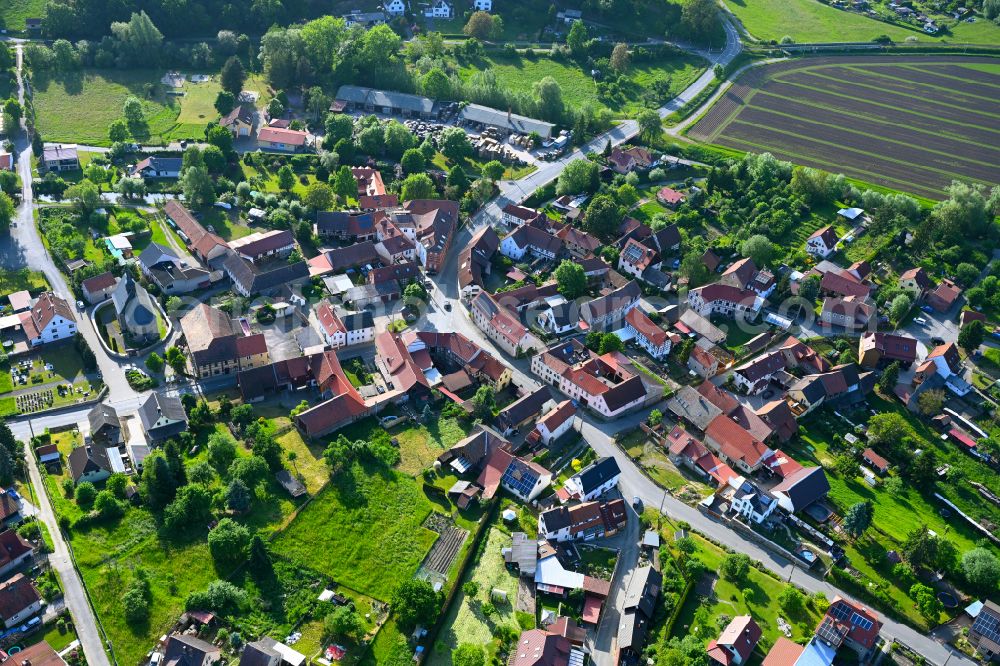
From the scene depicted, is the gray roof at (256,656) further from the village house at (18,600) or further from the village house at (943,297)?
the village house at (943,297)

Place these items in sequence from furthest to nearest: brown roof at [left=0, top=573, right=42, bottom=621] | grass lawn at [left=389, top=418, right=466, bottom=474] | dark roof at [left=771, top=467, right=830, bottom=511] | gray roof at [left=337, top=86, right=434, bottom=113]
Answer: gray roof at [left=337, top=86, right=434, bottom=113] < grass lawn at [left=389, top=418, right=466, bottom=474] < dark roof at [left=771, top=467, right=830, bottom=511] < brown roof at [left=0, top=573, right=42, bottom=621]

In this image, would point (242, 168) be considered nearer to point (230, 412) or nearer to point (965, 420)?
point (230, 412)

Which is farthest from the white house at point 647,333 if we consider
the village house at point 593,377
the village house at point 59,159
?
the village house at point 59,159

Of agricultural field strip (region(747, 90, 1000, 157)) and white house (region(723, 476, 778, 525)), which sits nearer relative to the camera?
white house (region(723, 476, 778, 525))

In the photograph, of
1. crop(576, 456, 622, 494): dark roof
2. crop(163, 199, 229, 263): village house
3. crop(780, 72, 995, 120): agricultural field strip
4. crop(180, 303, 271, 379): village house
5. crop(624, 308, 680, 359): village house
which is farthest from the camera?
crop(780, 72, 995, 120): agricultural field strip

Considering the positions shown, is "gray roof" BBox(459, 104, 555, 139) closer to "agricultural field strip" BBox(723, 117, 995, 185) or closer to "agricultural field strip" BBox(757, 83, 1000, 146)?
"agricultural field strip" BBox(723, 117, 995, 185)

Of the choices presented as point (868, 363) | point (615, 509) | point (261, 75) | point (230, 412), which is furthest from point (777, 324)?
point (261, 75)

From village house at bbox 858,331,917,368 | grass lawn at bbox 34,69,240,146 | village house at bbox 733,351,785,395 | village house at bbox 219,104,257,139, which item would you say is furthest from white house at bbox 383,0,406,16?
village house at bbox 858,331,917,368
